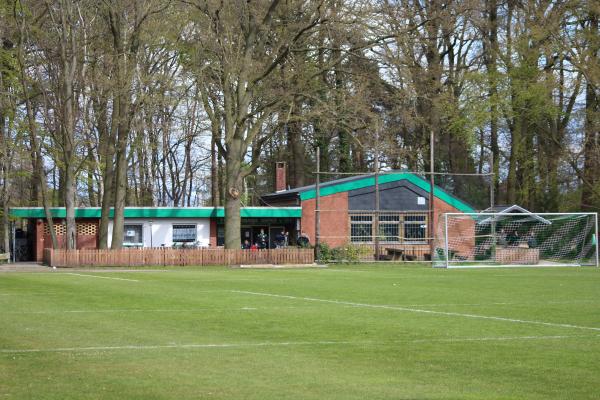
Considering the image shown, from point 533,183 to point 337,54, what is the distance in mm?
18261

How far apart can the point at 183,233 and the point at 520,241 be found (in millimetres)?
19514

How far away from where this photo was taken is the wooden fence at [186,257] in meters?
40.4

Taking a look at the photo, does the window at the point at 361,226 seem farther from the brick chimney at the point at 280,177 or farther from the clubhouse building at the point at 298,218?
the brick chimney at the point at 280,177

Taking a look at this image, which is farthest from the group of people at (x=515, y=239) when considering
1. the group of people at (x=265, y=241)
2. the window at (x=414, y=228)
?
the group of people at (x=265, y=241)

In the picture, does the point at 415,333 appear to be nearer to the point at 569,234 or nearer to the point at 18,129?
the point at 569,234

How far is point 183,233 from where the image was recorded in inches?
2098

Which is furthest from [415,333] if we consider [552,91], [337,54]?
[552,91]

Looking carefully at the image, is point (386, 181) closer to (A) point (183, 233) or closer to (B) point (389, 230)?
(B) point (389, 230)

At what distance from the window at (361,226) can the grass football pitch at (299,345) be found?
98.2 ft

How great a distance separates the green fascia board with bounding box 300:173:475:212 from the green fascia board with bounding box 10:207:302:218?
1554mm

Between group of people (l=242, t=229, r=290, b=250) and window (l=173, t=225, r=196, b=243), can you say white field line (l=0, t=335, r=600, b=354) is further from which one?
window (l=173, t=225, r=196, b=243)

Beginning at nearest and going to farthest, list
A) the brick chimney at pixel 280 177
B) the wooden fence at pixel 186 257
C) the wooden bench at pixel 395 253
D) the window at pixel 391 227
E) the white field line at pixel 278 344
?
the white field line at pixel 278 344
the wooden fence at pixel 186 257
the wooden bench at pixel 395 253
the window at pixel 391 227
the brick chimney at pixel 280 177

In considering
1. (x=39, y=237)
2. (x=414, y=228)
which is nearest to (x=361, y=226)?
(x=414, y=228)

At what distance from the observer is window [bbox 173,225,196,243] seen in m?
53.2
